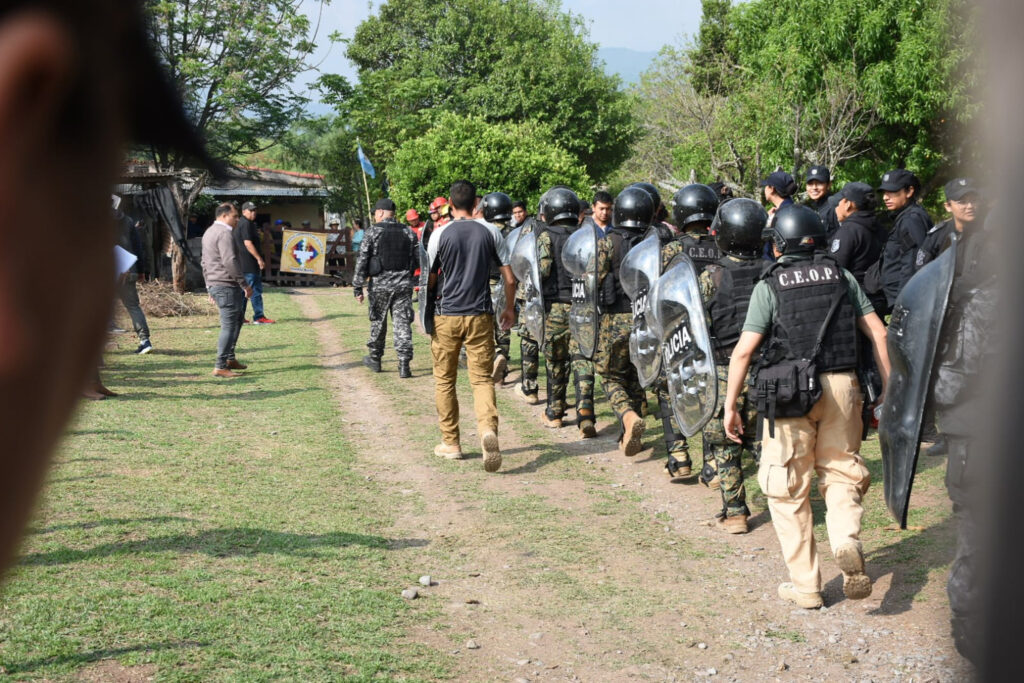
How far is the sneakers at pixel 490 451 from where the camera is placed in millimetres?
8320

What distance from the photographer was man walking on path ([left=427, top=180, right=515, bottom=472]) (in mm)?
8586

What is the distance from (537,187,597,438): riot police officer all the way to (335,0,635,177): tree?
29.2 metres

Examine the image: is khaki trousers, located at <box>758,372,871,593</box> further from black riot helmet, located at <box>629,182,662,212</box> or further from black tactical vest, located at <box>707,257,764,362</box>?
black riot helmet, located at <box>629,182,662,212</box>

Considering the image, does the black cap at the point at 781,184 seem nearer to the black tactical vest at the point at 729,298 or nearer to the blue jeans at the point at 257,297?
the black tactical vest at the point at 729,298

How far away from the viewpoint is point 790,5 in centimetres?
2570

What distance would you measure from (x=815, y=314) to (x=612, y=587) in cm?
187

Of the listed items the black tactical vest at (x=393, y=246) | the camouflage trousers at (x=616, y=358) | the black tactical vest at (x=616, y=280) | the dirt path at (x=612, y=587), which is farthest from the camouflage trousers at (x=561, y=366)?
the black tactical vest at (x=393, y=246)

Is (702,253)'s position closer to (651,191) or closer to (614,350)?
(614,350)

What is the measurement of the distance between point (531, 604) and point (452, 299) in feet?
11.8

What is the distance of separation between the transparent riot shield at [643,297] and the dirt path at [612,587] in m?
0.94

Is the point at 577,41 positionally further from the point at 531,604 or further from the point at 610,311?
the point at 531,604

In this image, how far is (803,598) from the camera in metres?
5.45

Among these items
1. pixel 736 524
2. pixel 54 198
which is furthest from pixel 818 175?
pixel 54 198

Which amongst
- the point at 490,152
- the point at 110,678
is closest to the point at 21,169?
the point at 110,678
